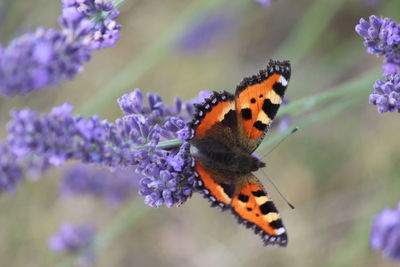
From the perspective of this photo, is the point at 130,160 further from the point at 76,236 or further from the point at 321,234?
the point at 321,234

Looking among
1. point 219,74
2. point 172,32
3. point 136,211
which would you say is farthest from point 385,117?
point 136,211

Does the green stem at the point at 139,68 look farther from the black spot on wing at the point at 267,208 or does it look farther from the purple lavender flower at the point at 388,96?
the purple lavender flower at the point at 388,96

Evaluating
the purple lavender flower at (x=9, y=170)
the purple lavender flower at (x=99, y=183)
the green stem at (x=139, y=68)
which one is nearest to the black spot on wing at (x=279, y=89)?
the purple lavender flower at (x=9, y=170)

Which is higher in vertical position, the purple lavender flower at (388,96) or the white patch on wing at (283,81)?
the white patch on wing at (283,81)

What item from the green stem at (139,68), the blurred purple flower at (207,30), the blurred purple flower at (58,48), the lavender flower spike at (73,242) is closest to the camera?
the blurred purple flower at (58,48)

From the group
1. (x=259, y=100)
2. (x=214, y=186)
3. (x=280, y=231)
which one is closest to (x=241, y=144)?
(x=259, y=100)

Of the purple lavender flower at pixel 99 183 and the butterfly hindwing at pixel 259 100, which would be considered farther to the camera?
the purple lavender flower at pixel 99 183

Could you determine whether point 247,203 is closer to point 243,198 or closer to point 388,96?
point 243,198
